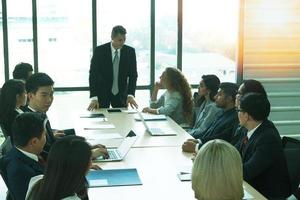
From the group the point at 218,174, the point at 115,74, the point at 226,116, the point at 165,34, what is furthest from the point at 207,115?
the point at 165,34

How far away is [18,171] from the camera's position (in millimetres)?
2551

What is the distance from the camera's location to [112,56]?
6.02m

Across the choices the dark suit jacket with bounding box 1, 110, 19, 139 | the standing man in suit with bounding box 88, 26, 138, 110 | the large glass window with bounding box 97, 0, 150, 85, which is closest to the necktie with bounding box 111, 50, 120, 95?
the standing man in suit with bounding box 88, 26, 138, 110

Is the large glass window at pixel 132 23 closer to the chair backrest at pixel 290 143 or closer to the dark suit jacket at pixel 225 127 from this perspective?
the dark suit jacket at pixel 225 127

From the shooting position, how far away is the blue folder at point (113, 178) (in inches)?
116

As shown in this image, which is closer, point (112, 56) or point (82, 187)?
point (82, 187)

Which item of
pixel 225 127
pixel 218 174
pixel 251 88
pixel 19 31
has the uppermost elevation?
pixel 19 31

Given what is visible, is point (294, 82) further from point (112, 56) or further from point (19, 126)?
point (19, 126)

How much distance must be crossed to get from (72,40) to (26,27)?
0.71 meters

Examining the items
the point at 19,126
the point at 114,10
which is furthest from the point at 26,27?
the point at 19,126

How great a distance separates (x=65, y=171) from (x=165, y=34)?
225 inches

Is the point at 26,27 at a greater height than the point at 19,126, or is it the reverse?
the point at 26,27

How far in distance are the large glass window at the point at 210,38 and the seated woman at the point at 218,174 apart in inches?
217

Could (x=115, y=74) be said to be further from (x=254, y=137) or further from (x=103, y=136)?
(x=254, y=137)
